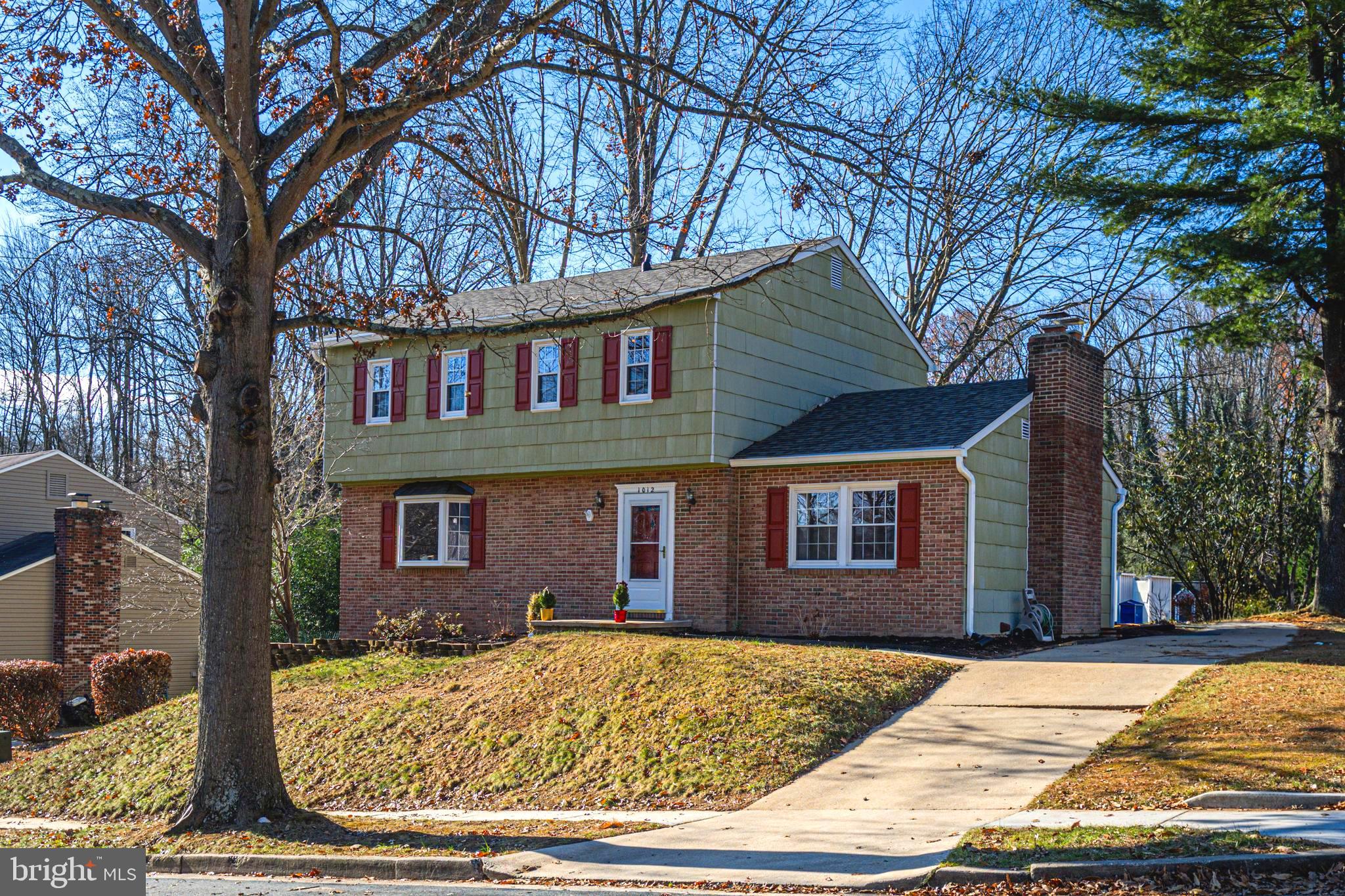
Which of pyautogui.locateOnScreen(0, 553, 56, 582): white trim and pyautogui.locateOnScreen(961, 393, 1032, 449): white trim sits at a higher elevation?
pyautogui.locateOnScreen(961, 393, 1032, 449): white trim

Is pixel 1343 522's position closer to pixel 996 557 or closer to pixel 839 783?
pixel 996 557

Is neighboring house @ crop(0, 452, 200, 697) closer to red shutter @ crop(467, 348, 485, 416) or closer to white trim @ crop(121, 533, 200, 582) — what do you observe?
white trim @ crop(121, 533, 200, 582)

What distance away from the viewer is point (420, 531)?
24719mm

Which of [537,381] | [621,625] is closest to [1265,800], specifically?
[621,625]

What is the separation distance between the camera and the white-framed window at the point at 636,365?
21.5 meters

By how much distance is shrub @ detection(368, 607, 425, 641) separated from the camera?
22.5 meters

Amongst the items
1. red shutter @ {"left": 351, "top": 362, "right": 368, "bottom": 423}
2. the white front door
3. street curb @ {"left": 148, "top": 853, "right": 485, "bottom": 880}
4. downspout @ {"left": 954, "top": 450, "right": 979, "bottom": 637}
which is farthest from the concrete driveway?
red shutter @ {"left": 351, "top": 362, "right": 368, "bottom": 423}

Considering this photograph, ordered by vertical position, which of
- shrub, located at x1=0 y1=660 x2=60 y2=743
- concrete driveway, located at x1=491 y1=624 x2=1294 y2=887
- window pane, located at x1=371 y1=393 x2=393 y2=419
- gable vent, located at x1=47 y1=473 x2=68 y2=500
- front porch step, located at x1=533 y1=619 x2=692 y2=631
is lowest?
shrub, located at x1=0 y1=660 x2=60 y2=743

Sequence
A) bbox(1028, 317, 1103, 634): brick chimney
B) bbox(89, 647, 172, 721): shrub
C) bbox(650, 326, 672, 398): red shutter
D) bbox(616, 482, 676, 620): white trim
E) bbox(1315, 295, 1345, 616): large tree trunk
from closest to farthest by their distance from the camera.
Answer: bbox(1028, 317, 1103, 634): brick chimney
bbox(650, 326, 672, 398): red shutter
bbox(616, 482, 676, 620): white trim
bbox(89, 647, 172, 721): shrub
bbox(1315, 295, 1345, 616): large tree trunk

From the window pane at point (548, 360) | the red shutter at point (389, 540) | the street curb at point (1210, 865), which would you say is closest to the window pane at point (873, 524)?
the window pane at point (548, 360)

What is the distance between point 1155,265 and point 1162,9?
8.25 meters

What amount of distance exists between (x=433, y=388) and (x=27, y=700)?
9059mm

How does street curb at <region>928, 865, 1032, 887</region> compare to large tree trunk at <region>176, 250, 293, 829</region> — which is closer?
street curb at <region>928, 865, 1032, 887</region>

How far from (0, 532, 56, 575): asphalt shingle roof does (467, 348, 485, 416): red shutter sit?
977cm
